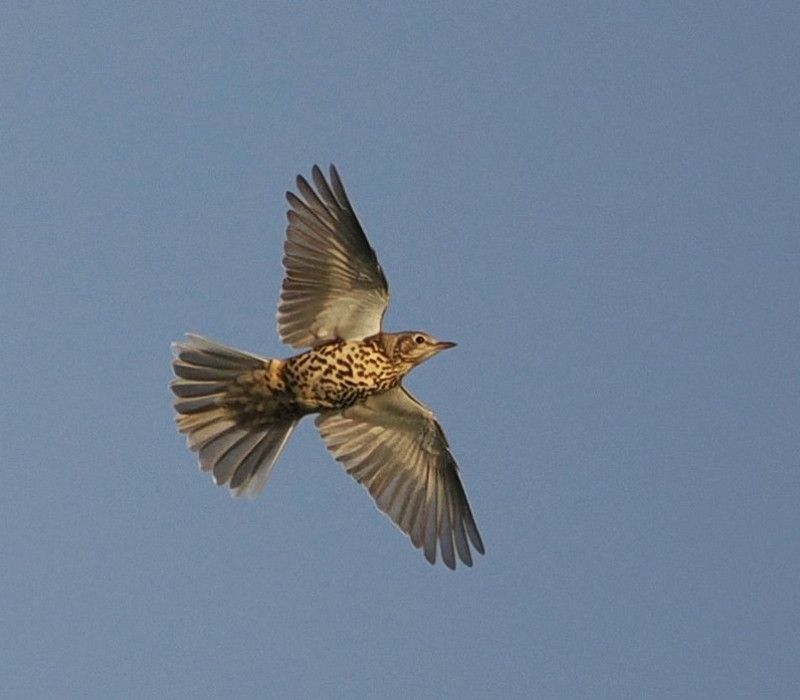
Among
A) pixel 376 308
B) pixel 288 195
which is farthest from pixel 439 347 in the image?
pixel 288 195

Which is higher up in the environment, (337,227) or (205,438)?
(337,227)

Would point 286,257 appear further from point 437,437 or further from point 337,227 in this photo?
point 437,437

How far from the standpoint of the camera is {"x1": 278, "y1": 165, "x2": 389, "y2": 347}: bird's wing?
18.4 m

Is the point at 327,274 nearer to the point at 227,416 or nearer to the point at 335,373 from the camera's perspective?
the point at 335,373

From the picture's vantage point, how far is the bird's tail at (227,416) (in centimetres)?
1853

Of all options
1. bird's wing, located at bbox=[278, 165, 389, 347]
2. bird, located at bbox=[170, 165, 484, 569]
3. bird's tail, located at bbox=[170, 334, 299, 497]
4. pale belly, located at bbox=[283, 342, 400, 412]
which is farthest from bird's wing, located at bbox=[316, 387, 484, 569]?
bird's wing, located at bbox=[278, 165, 389, 347]

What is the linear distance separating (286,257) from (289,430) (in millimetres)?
1749

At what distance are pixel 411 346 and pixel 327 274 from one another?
0.96m

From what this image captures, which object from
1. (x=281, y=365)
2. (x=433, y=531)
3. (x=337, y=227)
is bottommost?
(x=433, y=531)

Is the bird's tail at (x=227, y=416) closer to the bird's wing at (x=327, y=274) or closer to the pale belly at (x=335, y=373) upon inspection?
the pale belly at (x=335, y=373)

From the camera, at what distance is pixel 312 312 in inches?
734

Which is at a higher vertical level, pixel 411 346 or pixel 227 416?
pixel 411 346

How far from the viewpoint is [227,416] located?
19.1 metres

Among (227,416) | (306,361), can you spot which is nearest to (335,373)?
(306,361)
